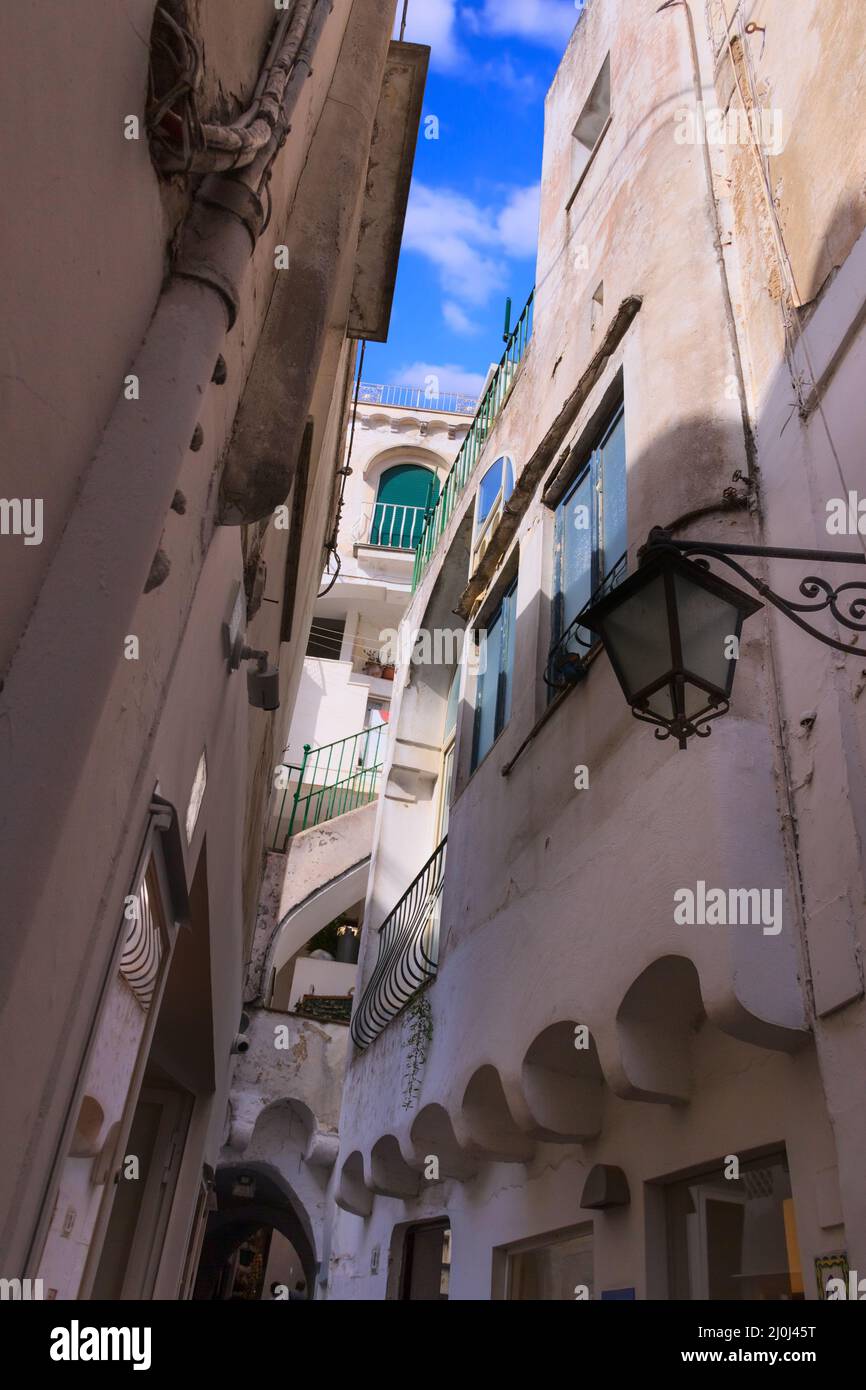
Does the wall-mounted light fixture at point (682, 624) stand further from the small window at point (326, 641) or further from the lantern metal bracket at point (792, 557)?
the small window at point (326, 641)

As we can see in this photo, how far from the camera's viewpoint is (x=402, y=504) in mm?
25406

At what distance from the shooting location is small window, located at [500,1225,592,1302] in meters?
5.14

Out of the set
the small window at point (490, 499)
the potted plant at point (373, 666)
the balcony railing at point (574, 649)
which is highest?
the potted plant at point (373, 666)

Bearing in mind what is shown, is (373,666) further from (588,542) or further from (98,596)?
(98,596)

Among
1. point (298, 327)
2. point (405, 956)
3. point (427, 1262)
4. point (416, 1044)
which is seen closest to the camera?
point (298, 327)

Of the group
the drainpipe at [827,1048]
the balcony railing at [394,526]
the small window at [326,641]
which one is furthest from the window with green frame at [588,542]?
the small window at [326,641]

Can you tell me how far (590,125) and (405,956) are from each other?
24.1ft

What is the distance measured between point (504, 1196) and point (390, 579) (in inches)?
754

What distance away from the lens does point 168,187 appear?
2768 mm

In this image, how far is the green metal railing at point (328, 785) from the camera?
17.4 m

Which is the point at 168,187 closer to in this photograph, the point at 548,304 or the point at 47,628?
the point at 47,628

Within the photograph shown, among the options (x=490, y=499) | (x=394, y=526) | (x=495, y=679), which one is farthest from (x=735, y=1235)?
(x=394, y=526)

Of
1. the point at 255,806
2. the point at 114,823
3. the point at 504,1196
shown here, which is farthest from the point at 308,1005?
the point at 114,823

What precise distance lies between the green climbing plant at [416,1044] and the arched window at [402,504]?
18.1 metres
